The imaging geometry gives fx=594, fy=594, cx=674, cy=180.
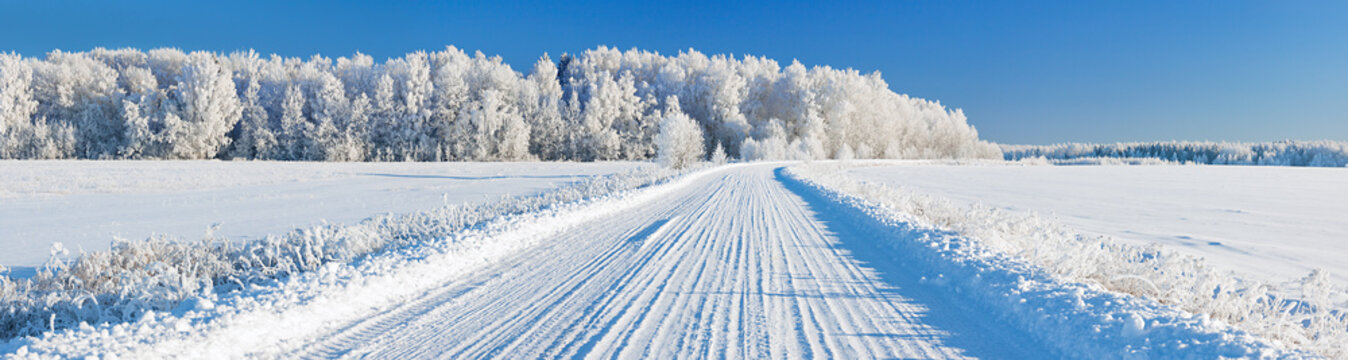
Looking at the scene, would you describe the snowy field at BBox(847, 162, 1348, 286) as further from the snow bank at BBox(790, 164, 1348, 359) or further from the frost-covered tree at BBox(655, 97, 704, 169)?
the frost-covered tree at BBox(655, 97, 704, 169)

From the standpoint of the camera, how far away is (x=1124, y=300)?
12.3ft

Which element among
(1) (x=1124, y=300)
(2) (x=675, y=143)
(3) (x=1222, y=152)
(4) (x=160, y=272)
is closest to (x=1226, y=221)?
(1) (x=1124, y=300)

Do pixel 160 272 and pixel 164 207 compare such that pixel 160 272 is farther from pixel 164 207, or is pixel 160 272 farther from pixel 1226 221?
pixel 1226 221

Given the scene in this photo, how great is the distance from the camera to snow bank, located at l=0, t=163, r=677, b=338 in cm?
404

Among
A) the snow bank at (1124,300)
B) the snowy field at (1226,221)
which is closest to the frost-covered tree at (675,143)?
the snowy field at (1226,221)

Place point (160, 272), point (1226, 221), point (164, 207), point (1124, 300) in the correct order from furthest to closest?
1. point (164, 207)
2. point (1226, 221)
3. point (160, 272)
4. point (1124, 300)

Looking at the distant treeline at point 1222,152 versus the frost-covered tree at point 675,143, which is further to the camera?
the distant treeline at point 1222,152

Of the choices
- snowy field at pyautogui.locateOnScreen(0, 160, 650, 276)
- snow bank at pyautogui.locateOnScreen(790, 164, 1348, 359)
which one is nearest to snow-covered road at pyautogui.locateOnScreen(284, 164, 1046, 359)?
snow bank at pyautogui.locateOnScreen(790, 164, 1348, 359)

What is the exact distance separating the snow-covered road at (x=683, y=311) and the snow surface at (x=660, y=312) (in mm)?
16

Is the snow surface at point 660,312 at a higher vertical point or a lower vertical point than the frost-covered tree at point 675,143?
lower

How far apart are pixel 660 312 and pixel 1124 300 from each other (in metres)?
2.93

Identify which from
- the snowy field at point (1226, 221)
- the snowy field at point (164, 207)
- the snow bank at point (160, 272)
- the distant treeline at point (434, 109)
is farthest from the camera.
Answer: the distant treeline at point (434, 109)

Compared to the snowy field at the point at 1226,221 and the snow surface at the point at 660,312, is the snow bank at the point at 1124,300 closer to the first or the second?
the snow surface at the point at 660,312

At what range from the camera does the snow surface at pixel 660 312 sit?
10.3ft
